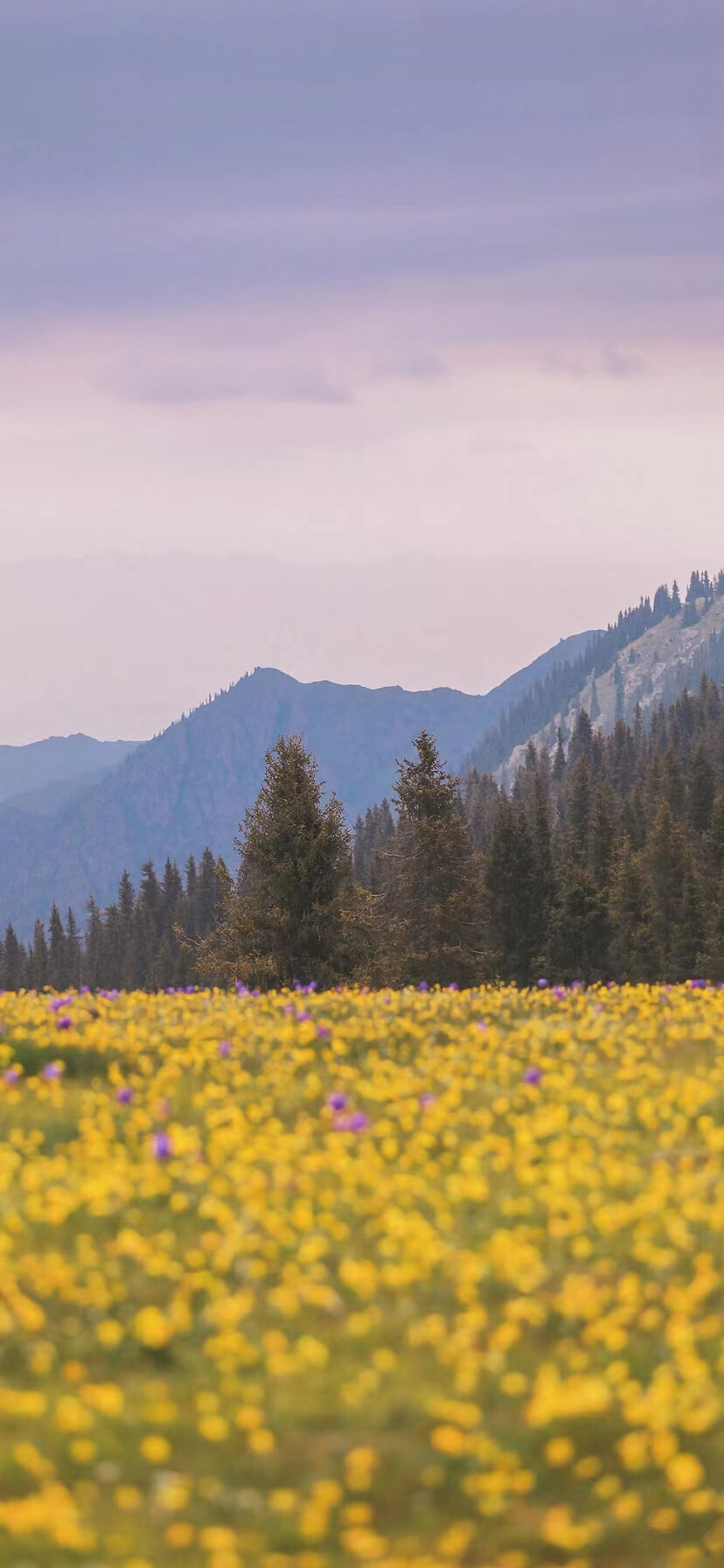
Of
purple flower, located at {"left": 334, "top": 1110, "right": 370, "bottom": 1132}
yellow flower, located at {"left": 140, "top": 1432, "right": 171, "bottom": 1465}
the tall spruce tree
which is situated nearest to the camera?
yellow flower, located at {"left": 140, "top": 1432, "right": 171, "bottom": 1465}

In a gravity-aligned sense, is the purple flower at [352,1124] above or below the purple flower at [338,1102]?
below

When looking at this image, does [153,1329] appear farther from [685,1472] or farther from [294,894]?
[294,894]

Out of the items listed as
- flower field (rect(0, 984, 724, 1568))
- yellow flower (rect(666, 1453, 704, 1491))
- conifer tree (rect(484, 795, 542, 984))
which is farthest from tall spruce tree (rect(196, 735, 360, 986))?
conifer tree (rect(484, 795, 542, 984))

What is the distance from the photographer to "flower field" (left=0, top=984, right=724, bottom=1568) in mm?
7242

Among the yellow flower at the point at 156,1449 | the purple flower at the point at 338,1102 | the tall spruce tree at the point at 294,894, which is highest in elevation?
the tall spruce tree at the point at 294,894

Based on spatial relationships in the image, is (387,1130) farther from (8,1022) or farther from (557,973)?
(557,973)

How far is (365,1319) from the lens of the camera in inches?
343

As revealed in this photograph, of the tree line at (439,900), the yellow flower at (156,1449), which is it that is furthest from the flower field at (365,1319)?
the tree line at (439,900)

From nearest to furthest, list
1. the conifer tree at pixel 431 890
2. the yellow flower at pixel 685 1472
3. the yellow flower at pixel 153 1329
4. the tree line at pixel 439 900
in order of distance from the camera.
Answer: the yellow flower at pixel 685 1472 → the yellow flower at pixel 153 1329 → the tree line at pixel 439 900 → the conifer tree at pixel 431 890

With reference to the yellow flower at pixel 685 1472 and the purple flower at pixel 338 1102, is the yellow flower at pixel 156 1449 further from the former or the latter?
the purple flower at pixel 338 1102

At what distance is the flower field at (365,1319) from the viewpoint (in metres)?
7.24

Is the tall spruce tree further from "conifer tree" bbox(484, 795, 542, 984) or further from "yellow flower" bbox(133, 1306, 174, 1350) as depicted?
"conifer tree" bbox(484, 795, 542, 984)

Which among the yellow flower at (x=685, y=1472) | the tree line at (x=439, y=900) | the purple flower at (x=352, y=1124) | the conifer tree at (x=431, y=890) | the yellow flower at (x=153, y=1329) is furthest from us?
the conifer tree at (x=431, y=890)

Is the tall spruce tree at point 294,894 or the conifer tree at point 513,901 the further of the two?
the conifer tree at point 513,901
